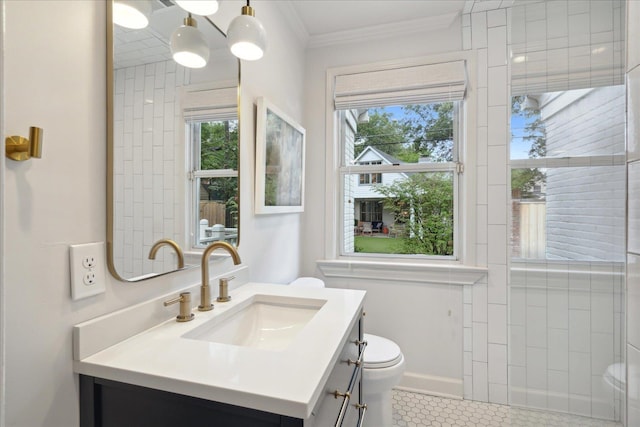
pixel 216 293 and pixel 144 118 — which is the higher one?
pixel 144 118

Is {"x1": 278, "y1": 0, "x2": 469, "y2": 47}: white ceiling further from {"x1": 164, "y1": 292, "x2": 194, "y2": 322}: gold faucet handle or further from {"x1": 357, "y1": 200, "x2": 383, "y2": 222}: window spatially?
{"x1": 164, "y1": 292, "x2": 194, "y2": 322}: gold faucet handle

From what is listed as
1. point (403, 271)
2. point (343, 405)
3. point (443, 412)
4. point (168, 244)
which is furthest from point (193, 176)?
point (443, 412)

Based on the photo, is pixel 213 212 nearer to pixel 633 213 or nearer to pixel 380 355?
pixel 380 355

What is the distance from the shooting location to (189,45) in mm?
1066

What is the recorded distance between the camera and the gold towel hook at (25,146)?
58cm

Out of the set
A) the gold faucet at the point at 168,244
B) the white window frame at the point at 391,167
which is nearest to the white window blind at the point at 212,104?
the gold faucet at the point at 168,244

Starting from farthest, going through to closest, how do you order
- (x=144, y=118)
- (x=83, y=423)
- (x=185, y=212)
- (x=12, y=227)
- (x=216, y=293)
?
1. (x=216, y=293)
2. (x=185, y=212)
3. (x=144, y=118)
4. (x=83, y=423)
5. (x=12, y=227)

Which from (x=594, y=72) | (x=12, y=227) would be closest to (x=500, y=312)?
(x=594, y=72)

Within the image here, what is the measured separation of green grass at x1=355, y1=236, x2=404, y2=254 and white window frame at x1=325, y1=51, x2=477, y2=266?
4 centimetres

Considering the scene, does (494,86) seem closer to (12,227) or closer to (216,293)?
(216,293)

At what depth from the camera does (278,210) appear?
1.74 m

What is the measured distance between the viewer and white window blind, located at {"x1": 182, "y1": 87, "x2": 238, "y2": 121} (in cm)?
109

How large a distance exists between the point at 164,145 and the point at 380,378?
140cm

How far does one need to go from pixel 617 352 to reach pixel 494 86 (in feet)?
5.03
